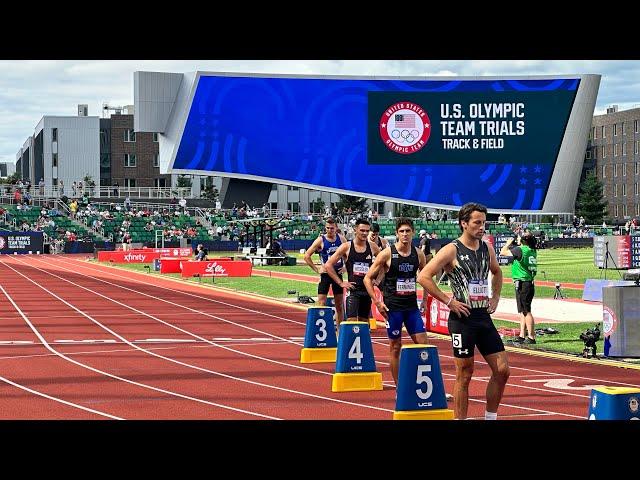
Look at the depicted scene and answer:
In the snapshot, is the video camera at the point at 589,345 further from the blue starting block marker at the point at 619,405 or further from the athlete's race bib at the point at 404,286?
the blue starting block marker at the point at 619,405

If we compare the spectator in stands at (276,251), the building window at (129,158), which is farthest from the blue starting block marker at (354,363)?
the building window at (129,158)

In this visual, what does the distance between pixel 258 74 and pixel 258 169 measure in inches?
261

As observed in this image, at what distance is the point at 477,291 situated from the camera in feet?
35.1

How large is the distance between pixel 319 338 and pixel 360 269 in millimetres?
1914

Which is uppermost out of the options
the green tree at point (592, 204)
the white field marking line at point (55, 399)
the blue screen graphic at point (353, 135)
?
the blue screen graphic at point (353, 135)

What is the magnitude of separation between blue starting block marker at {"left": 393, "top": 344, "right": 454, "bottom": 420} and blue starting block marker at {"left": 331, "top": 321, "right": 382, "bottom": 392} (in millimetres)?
3218

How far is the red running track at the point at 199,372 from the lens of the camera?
13109 millimetres

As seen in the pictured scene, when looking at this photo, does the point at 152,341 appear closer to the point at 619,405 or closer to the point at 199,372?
the point at 199,372

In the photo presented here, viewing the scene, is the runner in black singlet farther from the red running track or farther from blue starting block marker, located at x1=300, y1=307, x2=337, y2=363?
blue starting block marker, located at x1=300, y1=307, x2=337, y2=363

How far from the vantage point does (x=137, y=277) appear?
46.3m

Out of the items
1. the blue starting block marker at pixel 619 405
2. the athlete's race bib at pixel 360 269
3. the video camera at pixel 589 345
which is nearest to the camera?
the blue starting block marker at pixel 619 405

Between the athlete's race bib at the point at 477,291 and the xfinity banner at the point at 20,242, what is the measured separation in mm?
66559

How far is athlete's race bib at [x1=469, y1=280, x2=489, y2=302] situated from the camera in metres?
10.7

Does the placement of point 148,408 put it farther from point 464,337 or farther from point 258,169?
point 258,169
